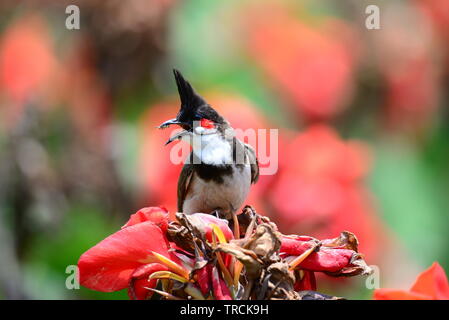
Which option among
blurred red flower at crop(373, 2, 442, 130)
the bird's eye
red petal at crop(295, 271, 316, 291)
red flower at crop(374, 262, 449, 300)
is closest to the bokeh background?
blurred red flower at crop(373, 2, 442, 130)

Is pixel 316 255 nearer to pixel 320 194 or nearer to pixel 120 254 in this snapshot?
pixel 120 254

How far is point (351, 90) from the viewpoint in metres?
1.75

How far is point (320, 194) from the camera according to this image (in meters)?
1.19

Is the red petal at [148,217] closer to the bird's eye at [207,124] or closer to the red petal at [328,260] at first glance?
the red petal at [328,260]

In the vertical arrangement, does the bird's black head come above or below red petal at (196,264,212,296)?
above

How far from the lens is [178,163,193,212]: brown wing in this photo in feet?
3.98

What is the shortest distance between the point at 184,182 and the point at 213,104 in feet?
0.85

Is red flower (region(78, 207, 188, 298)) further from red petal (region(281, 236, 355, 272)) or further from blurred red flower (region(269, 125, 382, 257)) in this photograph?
blurred red flower (region(269, 125, 382, 257))

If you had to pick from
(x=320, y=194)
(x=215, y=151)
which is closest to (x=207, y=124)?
(x=215, y=151)

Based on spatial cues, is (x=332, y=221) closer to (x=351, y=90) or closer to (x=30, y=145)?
(x=351, y=90)

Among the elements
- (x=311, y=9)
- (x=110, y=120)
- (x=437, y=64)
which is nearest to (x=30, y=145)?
(x=110, y=120)

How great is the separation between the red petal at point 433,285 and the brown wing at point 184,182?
73 cm

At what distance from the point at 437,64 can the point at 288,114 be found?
43 cm

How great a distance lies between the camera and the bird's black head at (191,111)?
3.04ft
